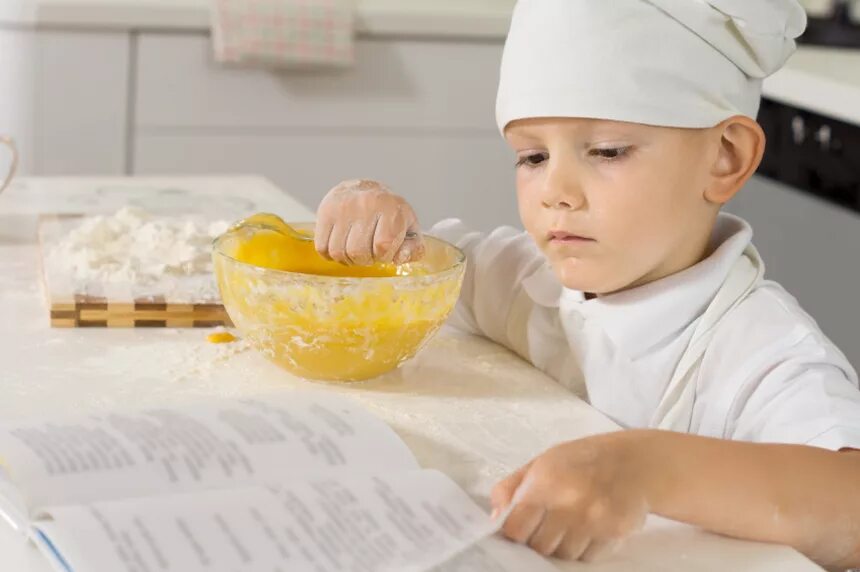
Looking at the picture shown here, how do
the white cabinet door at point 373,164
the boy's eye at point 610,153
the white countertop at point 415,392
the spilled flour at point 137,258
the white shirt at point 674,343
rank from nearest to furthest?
the white countertop at point 415,392
the white shirt at point 674,343
the boy's eye at point 610,153
the spilled flour at point 137,258
the white cabinet door at point 373,164

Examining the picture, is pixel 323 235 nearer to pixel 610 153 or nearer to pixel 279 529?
pixel 610 153

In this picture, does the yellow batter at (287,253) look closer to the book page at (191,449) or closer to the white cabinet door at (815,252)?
the book page at (191,449)

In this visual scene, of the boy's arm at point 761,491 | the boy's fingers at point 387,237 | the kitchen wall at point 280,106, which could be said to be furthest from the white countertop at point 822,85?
the boy's arm at point 761,491

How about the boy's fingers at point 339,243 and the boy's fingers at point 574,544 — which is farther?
the boy's fingers at point 339,243

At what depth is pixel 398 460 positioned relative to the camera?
2.74ft

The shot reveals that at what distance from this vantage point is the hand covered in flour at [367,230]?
106 centimetres

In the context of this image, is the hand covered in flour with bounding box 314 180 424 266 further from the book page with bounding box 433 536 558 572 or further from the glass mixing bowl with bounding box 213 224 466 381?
the book page with bounding box 433 536 558 572

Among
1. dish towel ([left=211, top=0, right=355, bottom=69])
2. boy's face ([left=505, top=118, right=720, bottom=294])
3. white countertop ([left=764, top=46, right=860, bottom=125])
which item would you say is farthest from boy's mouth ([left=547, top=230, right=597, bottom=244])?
dish towel ([left=211, top=0, right=355, bottom=69])

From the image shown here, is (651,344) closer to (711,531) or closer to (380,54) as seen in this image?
(711,531)

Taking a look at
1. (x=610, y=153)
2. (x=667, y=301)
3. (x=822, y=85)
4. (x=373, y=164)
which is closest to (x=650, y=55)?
(x=610, y=153)

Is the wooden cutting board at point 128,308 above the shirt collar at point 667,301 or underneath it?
underneath

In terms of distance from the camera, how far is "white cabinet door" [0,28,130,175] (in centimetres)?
265

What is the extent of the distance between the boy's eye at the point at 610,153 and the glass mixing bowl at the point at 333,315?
6.4 inches

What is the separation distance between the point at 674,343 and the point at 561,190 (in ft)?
0.61
